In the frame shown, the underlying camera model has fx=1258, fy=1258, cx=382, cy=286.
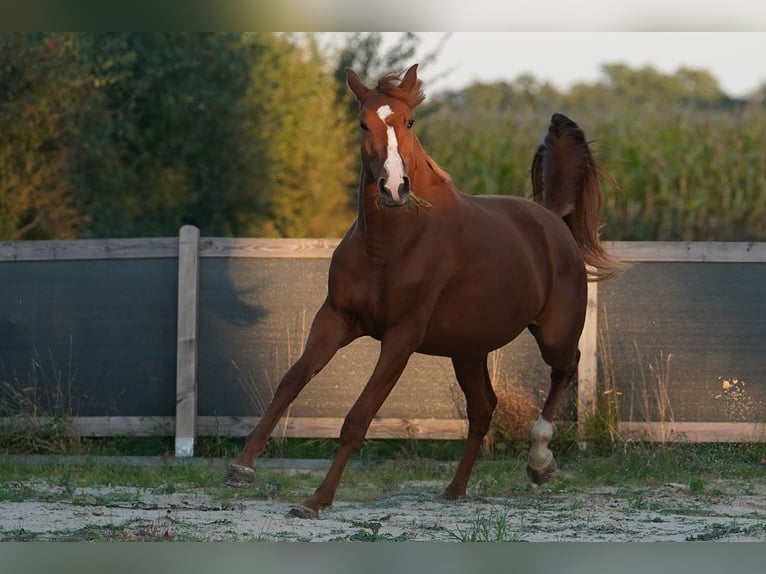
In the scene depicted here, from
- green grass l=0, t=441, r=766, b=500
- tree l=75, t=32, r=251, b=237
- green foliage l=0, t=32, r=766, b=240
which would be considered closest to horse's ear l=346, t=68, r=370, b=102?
green grass l=0, t=441, r=766, b=500

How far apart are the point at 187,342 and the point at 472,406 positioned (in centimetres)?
307

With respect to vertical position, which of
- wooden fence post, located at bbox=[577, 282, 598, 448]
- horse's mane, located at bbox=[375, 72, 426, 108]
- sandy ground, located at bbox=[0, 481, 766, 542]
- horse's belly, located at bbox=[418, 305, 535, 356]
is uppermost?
horse's mane, located at bbox=[375, 72, 426, 108]

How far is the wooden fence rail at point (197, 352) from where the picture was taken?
395 inches

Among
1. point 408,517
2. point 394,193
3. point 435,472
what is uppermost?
point 394,193

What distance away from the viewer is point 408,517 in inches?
264

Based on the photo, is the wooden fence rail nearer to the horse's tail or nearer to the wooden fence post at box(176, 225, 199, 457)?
the wooden fence post at box(176, 225, 199, 457)

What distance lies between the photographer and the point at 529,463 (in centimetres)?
796

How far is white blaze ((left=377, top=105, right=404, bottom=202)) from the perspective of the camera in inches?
236

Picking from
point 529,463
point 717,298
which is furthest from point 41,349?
point 717,298

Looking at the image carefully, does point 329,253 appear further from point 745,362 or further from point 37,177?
point 37,177

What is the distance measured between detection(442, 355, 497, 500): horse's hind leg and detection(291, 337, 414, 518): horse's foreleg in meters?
1.15

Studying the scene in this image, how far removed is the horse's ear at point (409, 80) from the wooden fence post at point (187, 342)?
4121 millimetres

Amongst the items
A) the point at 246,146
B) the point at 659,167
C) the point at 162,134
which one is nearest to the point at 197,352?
the point at 162,134

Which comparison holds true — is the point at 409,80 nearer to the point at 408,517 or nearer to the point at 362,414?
the point at 362,414
